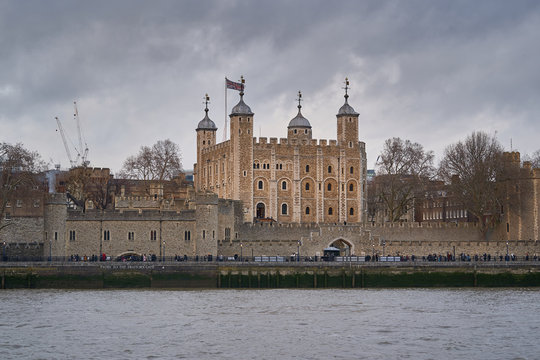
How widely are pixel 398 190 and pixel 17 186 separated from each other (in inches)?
1332

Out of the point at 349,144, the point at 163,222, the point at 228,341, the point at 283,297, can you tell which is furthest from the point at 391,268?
the point at 349,144

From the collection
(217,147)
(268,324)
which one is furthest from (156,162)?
(268,324)

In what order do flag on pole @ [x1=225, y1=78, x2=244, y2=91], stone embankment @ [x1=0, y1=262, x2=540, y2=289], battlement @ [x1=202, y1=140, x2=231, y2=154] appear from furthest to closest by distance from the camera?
battlement @ [x1=202, y1=140, x2=231, y2=154] < flag on pole @ [x1=225, y1=78, x2=244, y2=91] < stone embankment @ [x1=0, y1=262, x2=540, y2=289]

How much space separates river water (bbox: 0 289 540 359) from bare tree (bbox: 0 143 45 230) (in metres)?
15.7

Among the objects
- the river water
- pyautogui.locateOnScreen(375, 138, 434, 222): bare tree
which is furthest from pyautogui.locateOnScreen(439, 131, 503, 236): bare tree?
the river water

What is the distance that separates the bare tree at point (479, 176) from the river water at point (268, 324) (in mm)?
22165

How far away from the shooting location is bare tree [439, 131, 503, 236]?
282ft

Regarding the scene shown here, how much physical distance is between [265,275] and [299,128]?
34974mm

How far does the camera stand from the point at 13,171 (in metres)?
86.9

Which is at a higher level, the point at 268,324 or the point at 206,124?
the point at 206,124

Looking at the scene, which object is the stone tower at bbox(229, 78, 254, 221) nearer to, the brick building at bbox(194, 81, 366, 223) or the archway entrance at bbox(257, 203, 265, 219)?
the brick building at bbox(194, 81, 366, 223)

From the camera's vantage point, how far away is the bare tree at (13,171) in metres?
77.9

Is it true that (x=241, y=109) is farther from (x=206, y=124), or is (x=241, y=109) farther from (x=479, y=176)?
(x=479, y=176)

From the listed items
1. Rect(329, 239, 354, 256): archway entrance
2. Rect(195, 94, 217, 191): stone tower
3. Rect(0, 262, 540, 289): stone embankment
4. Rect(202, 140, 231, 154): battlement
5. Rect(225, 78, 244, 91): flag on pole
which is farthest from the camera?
Rect(195, 94, 217, 191): stone tower
